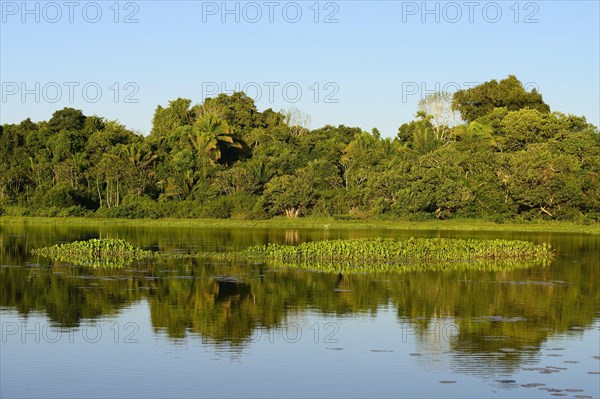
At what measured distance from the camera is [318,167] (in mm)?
73938

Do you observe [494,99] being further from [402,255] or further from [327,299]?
[327,299]

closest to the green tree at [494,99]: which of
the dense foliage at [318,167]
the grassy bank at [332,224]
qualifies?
the dense foliage at [318,167]

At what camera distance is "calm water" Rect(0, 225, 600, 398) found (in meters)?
15.6

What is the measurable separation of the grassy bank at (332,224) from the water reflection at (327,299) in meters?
24.4

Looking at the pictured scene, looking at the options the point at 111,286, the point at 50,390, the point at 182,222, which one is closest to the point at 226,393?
the point at 50,390

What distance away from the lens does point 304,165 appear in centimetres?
7750

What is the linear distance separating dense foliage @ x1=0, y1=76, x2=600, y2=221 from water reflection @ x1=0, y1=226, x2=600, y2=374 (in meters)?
28.7

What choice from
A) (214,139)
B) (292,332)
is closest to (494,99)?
(214,139)

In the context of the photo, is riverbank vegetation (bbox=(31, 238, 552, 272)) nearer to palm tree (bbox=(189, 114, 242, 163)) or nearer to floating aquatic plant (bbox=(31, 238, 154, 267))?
floating aquatic plant (bbox=(31, 238, 154, 267))

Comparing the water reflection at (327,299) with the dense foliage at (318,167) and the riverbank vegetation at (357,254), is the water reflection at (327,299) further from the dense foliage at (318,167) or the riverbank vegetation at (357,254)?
the dense foliage at (318,167)

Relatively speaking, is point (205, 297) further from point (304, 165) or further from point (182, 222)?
point (304, 165)

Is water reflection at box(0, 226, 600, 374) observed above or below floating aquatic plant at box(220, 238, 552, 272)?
below

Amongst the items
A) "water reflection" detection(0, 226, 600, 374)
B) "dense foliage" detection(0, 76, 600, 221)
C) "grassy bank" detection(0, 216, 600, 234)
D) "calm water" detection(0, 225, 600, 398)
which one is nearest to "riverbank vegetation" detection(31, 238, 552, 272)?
"water reflection" detection(0, 226, 600, 374)

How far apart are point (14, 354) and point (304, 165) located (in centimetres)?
6013
